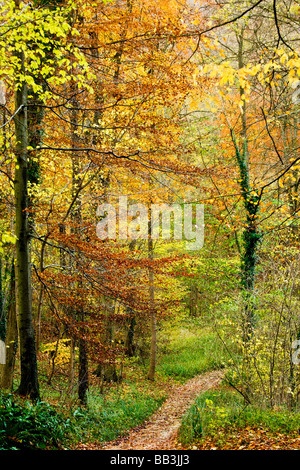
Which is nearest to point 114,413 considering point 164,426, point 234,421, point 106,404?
point 106,404

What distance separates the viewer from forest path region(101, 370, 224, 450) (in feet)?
22.1

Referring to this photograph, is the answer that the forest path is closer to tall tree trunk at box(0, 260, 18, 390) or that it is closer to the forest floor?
the forest floor

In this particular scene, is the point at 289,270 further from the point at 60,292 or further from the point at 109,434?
the point at 109,434

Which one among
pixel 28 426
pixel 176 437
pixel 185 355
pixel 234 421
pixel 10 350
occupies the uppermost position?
pixel 28 426

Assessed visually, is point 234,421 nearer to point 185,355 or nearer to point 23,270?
point 23,270

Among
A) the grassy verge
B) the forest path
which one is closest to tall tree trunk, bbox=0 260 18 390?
the grassy verge

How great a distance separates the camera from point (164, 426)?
326 inches

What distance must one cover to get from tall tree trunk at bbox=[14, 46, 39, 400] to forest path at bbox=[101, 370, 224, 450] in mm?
2195

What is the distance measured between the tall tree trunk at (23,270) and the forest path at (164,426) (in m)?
2.20

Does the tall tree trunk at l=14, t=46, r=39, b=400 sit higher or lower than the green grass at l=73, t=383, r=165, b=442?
higher

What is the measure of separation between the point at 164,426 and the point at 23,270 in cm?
521

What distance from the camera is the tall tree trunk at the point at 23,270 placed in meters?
5.80

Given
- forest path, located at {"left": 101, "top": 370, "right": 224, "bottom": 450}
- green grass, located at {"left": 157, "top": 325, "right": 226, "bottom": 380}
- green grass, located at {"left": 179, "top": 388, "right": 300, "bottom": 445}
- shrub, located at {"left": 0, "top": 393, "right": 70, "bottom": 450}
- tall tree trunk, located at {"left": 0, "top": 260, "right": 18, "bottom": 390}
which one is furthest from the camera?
green grass, located at {"left": 157, "top": 325, "right": 226, "bottom": 380}

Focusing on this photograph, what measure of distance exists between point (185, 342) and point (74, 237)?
13.8 metres
